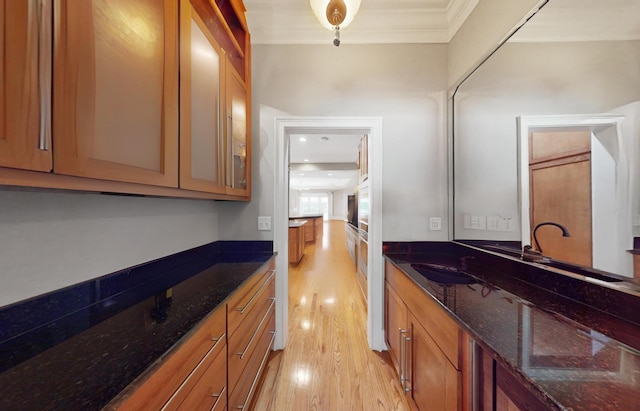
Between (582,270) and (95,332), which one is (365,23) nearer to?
(582,270)

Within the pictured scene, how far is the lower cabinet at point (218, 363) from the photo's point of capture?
0.59 m

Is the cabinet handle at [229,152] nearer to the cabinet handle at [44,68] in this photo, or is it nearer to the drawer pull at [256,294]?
the drawer pull at [256,294]

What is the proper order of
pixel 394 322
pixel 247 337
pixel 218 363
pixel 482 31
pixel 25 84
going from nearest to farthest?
pixel 25 84, pixel 218 363, pixel 247 337, pixel 482 31, pixel 394 322

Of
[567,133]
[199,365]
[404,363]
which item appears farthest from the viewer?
[404,363]

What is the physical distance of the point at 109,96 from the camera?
0.64m

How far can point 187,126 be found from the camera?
98cm

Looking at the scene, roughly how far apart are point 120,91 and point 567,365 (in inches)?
59.2

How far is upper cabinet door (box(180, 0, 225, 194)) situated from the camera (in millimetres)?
956

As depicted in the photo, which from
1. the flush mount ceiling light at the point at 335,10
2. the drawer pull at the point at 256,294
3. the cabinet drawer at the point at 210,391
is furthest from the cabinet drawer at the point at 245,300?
the flush mount ceiling light at the point at 335,10

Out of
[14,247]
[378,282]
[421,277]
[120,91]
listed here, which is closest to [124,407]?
[14,247]

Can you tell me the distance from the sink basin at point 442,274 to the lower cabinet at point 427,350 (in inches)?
5.3

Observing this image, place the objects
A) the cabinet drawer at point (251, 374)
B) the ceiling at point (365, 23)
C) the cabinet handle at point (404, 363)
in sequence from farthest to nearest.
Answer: the ceiling at point (365, 23) → the cabinet handle at point (404, 363) → the cabinet drawer at point (251, 374)

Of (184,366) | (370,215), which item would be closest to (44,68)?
(184,366)

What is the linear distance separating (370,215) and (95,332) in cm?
173
